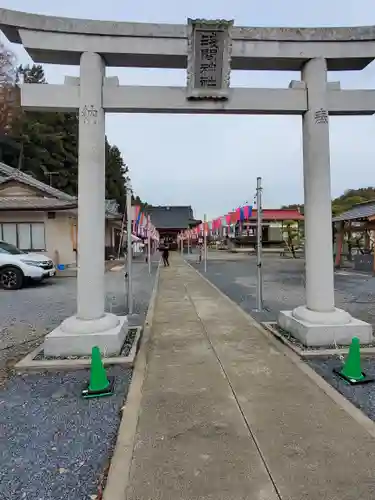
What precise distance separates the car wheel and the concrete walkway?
9.33m

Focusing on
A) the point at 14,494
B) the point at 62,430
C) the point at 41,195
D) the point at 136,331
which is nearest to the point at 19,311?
the point at 136,331

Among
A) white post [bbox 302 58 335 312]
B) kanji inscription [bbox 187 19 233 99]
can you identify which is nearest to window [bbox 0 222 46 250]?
kanji inscription [bbox 187 19 233 99]

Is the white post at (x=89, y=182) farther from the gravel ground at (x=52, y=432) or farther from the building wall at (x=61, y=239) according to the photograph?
the building wall at (x=61, y=239)

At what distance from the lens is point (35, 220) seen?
17.6 m

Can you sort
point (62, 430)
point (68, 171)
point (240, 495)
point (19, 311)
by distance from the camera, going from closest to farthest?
point (240, 495) < point (62, 430) < point (19, 311) < point (68, 171)

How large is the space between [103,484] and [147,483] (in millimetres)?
294

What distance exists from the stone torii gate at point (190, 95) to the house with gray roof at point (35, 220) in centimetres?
1210

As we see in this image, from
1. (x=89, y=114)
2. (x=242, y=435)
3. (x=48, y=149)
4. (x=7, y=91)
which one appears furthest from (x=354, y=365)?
(x=48, y=149)

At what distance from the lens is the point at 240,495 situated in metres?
2.22

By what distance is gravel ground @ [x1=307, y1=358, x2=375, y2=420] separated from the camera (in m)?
3.46

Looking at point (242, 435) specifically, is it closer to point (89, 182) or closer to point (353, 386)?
point (353, 386)

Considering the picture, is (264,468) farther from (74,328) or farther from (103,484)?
(74,328)

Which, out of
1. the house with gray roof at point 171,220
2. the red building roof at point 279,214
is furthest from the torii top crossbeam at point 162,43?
the house with gray roof at point 171,220

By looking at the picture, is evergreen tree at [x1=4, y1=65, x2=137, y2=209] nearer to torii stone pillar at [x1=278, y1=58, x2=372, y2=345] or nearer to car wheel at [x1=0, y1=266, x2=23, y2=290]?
car wheel at [x1=0, y1=266, x2=23, y2=290]
